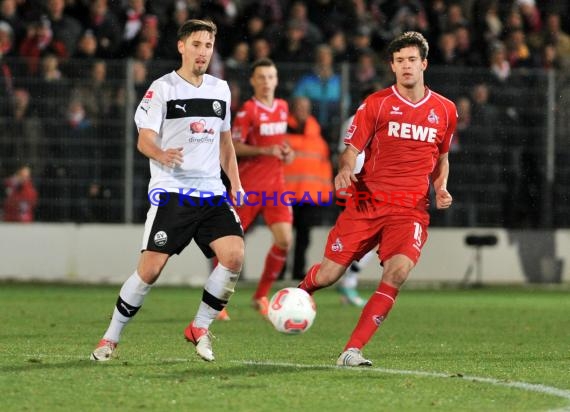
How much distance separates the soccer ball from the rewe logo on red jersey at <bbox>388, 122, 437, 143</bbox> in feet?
4.41

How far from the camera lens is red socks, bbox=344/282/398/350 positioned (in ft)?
28.9

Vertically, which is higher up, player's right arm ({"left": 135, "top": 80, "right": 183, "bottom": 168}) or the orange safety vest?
player's right arm ({"left": 135, "top": 80, "right": 183, "bottom": 168})

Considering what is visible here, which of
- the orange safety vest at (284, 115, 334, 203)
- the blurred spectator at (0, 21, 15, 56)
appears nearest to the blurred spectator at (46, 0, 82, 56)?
the blurred spectator at (0, 21, 15, 56)

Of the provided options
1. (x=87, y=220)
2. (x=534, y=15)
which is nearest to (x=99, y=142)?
(x=87, y=220)

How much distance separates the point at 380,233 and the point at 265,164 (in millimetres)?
4666

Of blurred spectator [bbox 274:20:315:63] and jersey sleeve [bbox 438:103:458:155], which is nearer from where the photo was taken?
jersey sleeve [bbox 438:103:458:155]

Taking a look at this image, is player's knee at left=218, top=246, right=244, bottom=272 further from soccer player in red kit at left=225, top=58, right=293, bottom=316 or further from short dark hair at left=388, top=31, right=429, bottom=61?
soccer player in red kit at left=225, top=58, right=293, bottom=316

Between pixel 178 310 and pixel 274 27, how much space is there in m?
6.84

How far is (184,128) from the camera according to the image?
884 cm

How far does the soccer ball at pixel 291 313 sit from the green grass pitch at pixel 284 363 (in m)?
0.27

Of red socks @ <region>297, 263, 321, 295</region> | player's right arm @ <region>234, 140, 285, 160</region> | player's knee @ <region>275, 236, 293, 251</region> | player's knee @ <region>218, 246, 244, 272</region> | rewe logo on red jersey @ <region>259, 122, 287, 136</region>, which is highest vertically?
rewe logo on red jersey @ <region>259, 122, 287, 136</region>

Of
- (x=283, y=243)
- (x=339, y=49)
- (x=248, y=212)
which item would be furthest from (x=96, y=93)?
(x=283, y=243)

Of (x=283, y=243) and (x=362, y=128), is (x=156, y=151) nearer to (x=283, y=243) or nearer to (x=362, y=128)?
(x=362, y=128)

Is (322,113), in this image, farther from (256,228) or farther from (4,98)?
(4,98)
